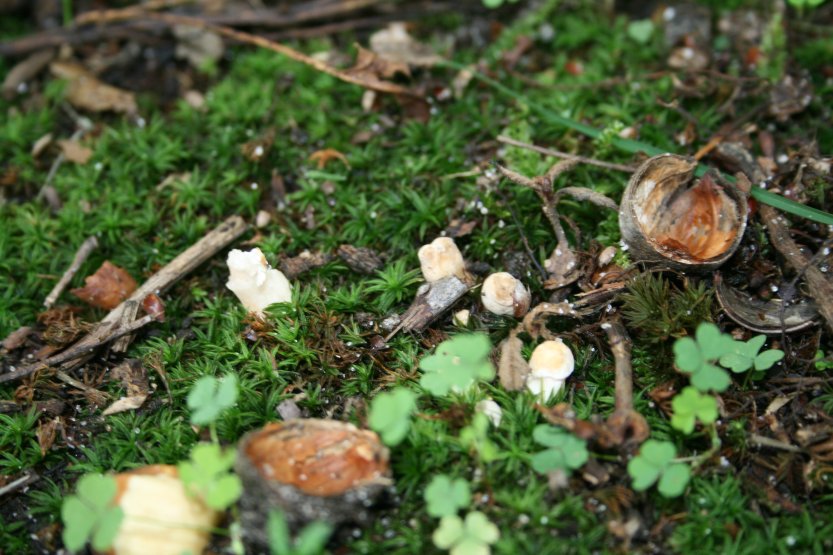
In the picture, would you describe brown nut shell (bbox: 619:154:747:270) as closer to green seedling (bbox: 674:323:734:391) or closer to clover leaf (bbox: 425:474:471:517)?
green seedling (bbox: 674:323:734:391)

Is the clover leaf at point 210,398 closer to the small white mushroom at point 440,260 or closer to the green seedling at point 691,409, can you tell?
the small white mushroom at point 440,260

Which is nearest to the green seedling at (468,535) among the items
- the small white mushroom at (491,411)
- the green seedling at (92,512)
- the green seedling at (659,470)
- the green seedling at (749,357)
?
the small white mushroom at (491,411)

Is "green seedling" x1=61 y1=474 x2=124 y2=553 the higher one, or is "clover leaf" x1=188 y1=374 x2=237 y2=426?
"clover leaf" x1=188 y1=374 x2=237 y2=426

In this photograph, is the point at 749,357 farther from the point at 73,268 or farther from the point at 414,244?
the point at 73,268

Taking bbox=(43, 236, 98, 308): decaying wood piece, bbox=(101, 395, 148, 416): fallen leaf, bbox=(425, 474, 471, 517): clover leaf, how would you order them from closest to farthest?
bbox=(425, 474, 471, 517): clover leaf < bbox=(101, 395, 148, 416): fallen leaf < bbox=(43, 236, 98, 308): decaying wood piece

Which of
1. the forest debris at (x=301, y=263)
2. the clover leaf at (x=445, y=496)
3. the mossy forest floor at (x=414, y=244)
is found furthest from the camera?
the forest debris at (x=301, y=263)

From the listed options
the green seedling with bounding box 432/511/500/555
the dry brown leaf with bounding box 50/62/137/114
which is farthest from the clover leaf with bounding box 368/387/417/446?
the dry brown leaf with bounding box 50/62/137/114

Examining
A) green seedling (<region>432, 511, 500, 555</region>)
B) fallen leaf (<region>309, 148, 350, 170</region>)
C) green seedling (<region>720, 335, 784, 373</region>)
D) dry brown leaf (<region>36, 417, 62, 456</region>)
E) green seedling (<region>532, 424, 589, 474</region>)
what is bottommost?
dry brown leaf (<region>36, 417, 62, 456</region>)
